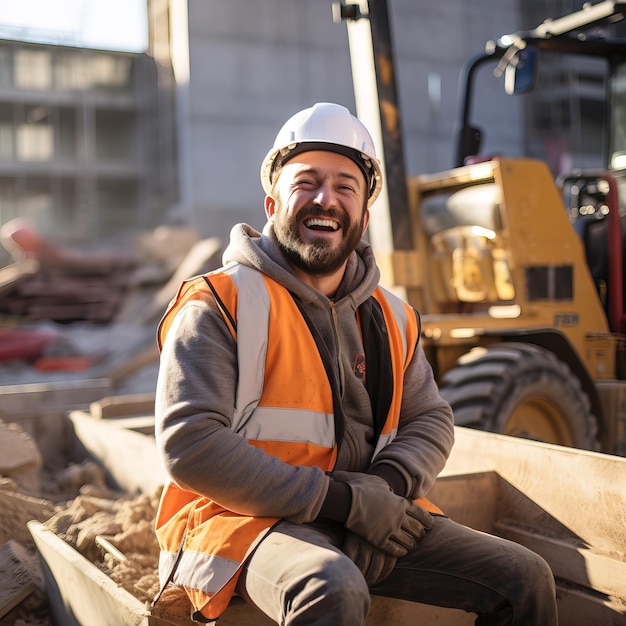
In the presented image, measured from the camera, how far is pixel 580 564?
332cm

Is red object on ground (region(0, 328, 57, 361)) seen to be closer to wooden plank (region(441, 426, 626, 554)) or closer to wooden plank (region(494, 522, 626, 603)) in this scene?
wooden plank (region(441, 426, 626, 554))

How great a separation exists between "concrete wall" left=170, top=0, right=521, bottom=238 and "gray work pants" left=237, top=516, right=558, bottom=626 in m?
19.2

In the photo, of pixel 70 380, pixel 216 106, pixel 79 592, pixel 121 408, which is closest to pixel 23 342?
pixel 70 380

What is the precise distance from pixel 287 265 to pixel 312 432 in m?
0.53

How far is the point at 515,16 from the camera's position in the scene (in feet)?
85.9

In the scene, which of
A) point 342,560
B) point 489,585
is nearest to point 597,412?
point 489,585

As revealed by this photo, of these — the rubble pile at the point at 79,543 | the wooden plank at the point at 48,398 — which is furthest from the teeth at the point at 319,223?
the wooden plank at the point at 48,398

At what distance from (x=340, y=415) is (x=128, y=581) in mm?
1188

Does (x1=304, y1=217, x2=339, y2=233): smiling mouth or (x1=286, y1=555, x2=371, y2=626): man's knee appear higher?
(x1=304, y1=217, x2=339, y2=233): smiling mouth

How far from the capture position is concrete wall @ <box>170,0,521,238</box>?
851 inches

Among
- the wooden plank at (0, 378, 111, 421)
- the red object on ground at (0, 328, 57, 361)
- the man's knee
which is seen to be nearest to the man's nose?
the man's knee

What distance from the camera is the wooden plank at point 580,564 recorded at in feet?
10.5

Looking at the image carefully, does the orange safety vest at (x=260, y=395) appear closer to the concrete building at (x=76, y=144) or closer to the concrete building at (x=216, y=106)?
the concrete building at (x=216, y=106)

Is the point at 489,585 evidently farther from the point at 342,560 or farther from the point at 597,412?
the point at 597,412
